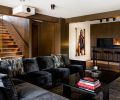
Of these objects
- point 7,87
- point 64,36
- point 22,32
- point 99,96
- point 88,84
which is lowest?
point 99,96

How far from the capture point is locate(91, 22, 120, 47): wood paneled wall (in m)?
7.69

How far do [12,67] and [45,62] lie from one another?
110 centimetres

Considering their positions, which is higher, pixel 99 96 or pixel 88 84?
pixel 88 84

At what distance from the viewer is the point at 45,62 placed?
411cm

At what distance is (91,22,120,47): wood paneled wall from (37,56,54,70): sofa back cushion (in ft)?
16.2

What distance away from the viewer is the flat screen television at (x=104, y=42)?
8.09 m

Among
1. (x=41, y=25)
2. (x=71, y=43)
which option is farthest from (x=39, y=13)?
(x=71, y=43)

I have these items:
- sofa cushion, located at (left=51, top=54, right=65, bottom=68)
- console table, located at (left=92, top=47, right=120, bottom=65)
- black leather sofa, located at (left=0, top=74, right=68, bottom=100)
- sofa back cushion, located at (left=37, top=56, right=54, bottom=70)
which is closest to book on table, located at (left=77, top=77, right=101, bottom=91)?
black leather sofa, located at (left=0, top=74, right=68, bottom=100)

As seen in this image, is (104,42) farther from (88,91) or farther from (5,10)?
(88,91)

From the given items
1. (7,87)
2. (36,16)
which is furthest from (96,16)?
(7,87)

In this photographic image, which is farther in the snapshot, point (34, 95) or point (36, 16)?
point (36, 16)

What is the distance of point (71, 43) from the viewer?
6.75 m

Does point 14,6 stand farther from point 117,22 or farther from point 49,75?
point 117,22

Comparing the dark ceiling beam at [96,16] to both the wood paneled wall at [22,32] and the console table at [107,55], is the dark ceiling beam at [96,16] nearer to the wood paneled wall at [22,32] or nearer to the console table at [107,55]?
the wood paneled wall at [22,32]
